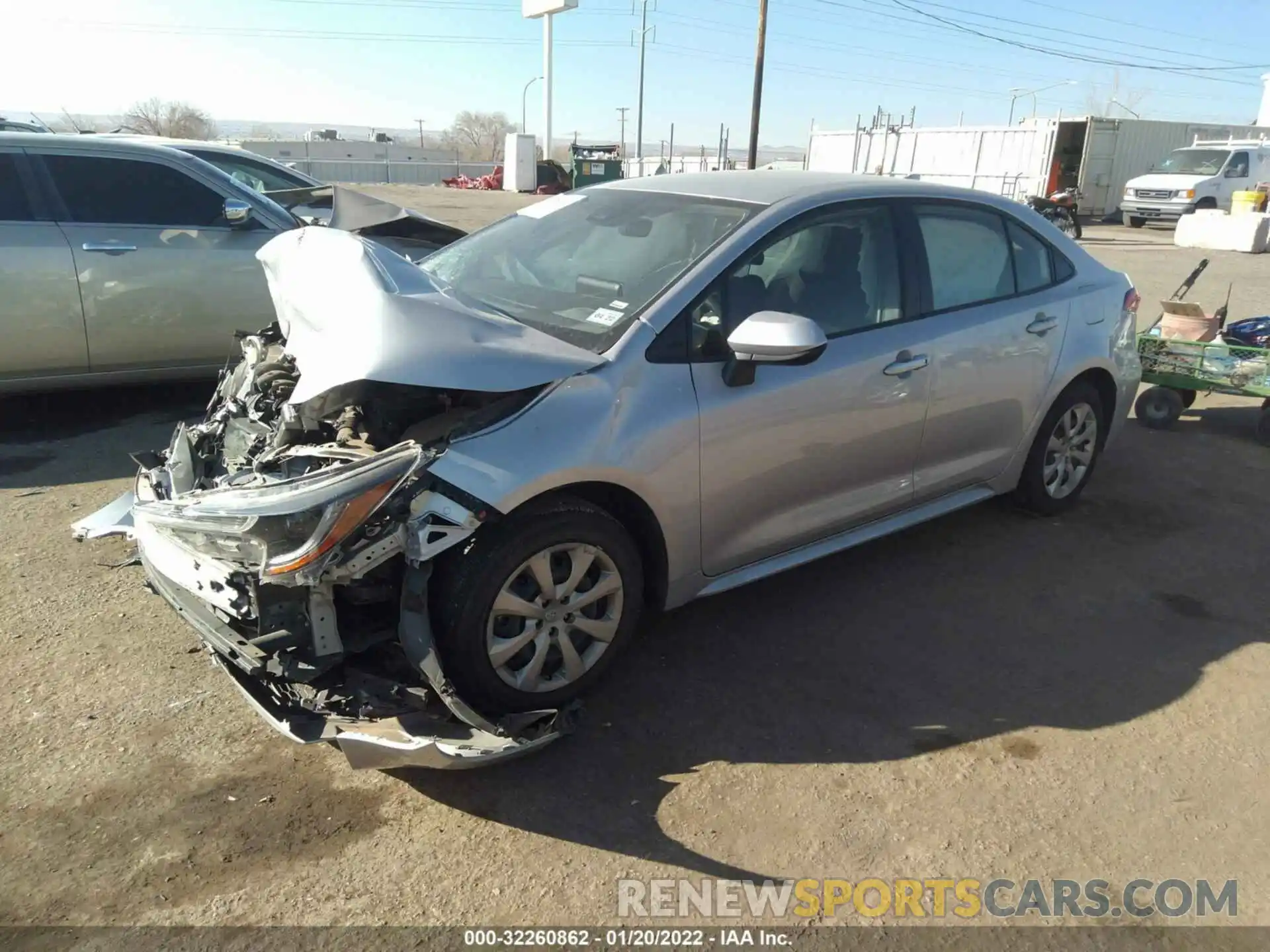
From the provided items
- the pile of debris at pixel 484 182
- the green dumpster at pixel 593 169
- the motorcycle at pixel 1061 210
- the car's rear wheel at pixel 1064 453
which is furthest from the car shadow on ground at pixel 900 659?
the pile of debris at pixel 484 182

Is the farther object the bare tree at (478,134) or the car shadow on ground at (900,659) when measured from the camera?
the bare tree at (478,134)

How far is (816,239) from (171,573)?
2634mm

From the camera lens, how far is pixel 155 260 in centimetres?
579

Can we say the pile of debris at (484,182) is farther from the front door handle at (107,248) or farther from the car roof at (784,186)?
the car roof at (784,186)

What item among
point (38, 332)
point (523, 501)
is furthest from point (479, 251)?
point (38, 332)

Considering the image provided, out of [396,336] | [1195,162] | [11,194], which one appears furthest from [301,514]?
[1195,162]

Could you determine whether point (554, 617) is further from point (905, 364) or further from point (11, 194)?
point (11, 194)

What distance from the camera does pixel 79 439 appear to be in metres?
5.71

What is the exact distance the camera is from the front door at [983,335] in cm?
408

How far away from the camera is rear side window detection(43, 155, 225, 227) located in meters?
5.66

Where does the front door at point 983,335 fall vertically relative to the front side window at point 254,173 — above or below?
below

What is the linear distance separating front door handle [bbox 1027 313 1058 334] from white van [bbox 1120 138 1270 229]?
23599 mm

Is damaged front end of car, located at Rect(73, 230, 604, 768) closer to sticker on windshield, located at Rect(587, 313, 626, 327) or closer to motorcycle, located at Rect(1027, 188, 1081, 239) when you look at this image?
sticker on windshield, located at Rect(587, 313, 626, 327)

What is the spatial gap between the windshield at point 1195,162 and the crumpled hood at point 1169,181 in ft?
0.61
